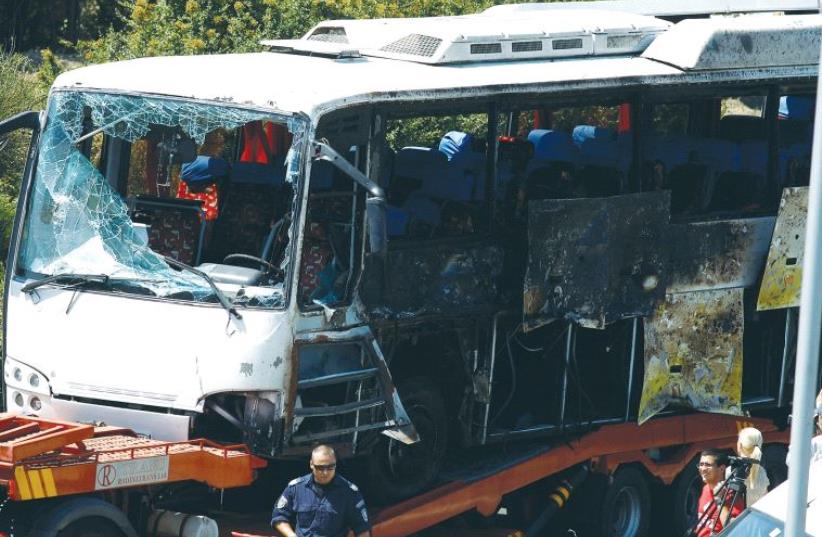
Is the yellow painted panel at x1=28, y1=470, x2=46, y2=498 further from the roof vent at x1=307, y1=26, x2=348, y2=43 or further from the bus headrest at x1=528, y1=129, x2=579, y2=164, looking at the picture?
the bus headrest at x1=528, y1=129, x2=579, y2=164

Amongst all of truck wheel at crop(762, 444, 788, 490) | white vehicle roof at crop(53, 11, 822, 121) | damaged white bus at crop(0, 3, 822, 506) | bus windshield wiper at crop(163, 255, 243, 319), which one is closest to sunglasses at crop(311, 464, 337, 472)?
damaged white bus at crop(0, 3, 822, 506)

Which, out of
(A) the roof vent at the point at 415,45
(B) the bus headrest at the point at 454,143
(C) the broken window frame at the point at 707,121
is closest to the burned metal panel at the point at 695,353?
(C) the broken window frame at the point at 707,121

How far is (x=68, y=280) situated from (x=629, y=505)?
202 inches

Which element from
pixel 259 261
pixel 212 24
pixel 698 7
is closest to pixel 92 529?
pixel 259 261

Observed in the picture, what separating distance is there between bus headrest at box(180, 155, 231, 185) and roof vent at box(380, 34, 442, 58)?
5.15 feet

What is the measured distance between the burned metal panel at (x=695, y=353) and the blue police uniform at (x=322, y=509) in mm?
3606

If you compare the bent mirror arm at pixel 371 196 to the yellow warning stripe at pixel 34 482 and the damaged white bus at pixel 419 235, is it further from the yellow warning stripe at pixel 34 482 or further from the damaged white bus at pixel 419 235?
the yellow warning stripe at pixel 34 482

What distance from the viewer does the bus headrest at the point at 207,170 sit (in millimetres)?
11617

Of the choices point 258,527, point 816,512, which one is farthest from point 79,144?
point 816,512

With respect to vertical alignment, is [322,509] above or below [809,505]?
below

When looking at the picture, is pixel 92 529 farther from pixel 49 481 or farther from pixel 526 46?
pixel 526 46

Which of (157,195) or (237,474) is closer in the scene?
(237,474)

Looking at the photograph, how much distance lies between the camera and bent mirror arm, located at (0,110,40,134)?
1103 cm

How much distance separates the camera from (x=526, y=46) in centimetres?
1278
